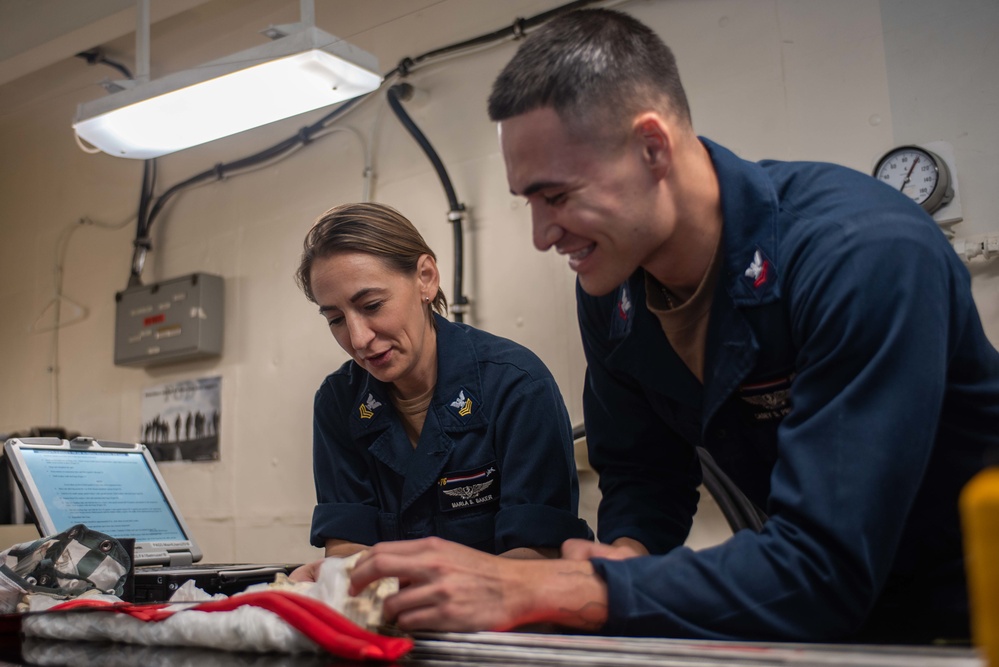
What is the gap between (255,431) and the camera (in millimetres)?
3322

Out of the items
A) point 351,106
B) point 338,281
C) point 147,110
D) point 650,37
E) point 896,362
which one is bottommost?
point 896,362

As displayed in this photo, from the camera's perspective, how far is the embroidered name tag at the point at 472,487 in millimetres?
1628

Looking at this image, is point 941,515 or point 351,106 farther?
point 351,106

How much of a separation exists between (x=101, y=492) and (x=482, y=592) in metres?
1.52

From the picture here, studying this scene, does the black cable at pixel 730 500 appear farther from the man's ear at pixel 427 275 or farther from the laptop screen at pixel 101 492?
the laptop screen at pixel 101 492

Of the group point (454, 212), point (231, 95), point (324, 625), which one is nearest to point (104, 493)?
point (231, 95)

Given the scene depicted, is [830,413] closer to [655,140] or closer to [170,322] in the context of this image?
[655,140]

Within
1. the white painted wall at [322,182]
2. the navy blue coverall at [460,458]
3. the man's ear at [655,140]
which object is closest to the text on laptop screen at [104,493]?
the navy blue coverall at [460,458]

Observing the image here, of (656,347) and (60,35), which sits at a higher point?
(60,35)

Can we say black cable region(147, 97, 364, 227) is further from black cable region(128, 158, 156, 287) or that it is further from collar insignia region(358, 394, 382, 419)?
collar insignia region(358, 394, 382, 419)

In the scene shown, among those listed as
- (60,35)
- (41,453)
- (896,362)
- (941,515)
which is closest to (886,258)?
(896,362)

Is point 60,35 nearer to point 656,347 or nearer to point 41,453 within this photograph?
point 41,453

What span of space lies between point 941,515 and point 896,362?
0.26 metres

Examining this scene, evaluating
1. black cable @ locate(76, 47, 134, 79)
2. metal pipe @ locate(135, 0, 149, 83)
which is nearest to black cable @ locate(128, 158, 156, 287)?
black cable @ locate(76, 47, 134, 79)
